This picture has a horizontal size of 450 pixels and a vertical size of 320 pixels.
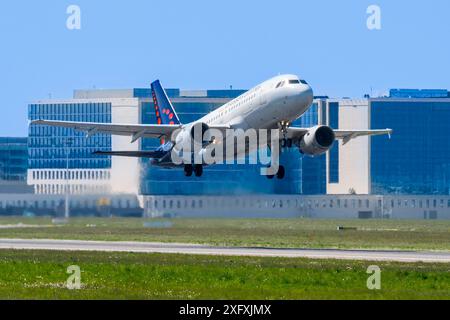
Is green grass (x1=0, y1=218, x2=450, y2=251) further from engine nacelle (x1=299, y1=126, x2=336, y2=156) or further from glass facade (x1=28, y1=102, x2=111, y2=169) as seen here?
glass facade (x1=28, y1=102, x2=111, y2=169)

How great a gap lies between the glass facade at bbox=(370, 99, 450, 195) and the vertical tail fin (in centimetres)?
9405

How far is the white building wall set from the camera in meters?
191

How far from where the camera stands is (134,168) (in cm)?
11756

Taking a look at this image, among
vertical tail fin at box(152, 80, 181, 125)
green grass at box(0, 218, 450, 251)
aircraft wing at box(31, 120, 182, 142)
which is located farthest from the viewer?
vertical tail fin at box(152, 80, 181, 125)

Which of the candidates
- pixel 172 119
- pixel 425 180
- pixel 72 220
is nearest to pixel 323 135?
pixel 172 119

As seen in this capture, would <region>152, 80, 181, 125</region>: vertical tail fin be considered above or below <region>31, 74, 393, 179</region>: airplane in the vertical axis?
above

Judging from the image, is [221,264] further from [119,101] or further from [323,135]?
[119,101]

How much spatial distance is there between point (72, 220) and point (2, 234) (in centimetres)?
1550

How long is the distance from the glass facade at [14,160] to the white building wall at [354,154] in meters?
45.4

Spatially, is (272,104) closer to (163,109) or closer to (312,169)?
(163,109)

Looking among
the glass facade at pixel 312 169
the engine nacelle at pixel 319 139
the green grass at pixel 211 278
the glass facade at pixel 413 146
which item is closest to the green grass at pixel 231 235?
the engine nacelle at pixel 319 139

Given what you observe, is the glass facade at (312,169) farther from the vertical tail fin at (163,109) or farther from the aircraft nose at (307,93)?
the aircraft nose at (307,93)

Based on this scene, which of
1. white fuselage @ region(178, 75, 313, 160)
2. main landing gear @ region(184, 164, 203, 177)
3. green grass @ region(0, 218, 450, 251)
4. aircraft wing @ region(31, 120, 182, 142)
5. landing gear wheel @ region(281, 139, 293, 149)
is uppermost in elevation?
white fuselage @ region(178, 75, 313, 160)

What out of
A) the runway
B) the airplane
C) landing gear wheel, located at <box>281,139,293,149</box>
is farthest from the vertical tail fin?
landing gear wheel, located at <box>281,139,293,149</box>
